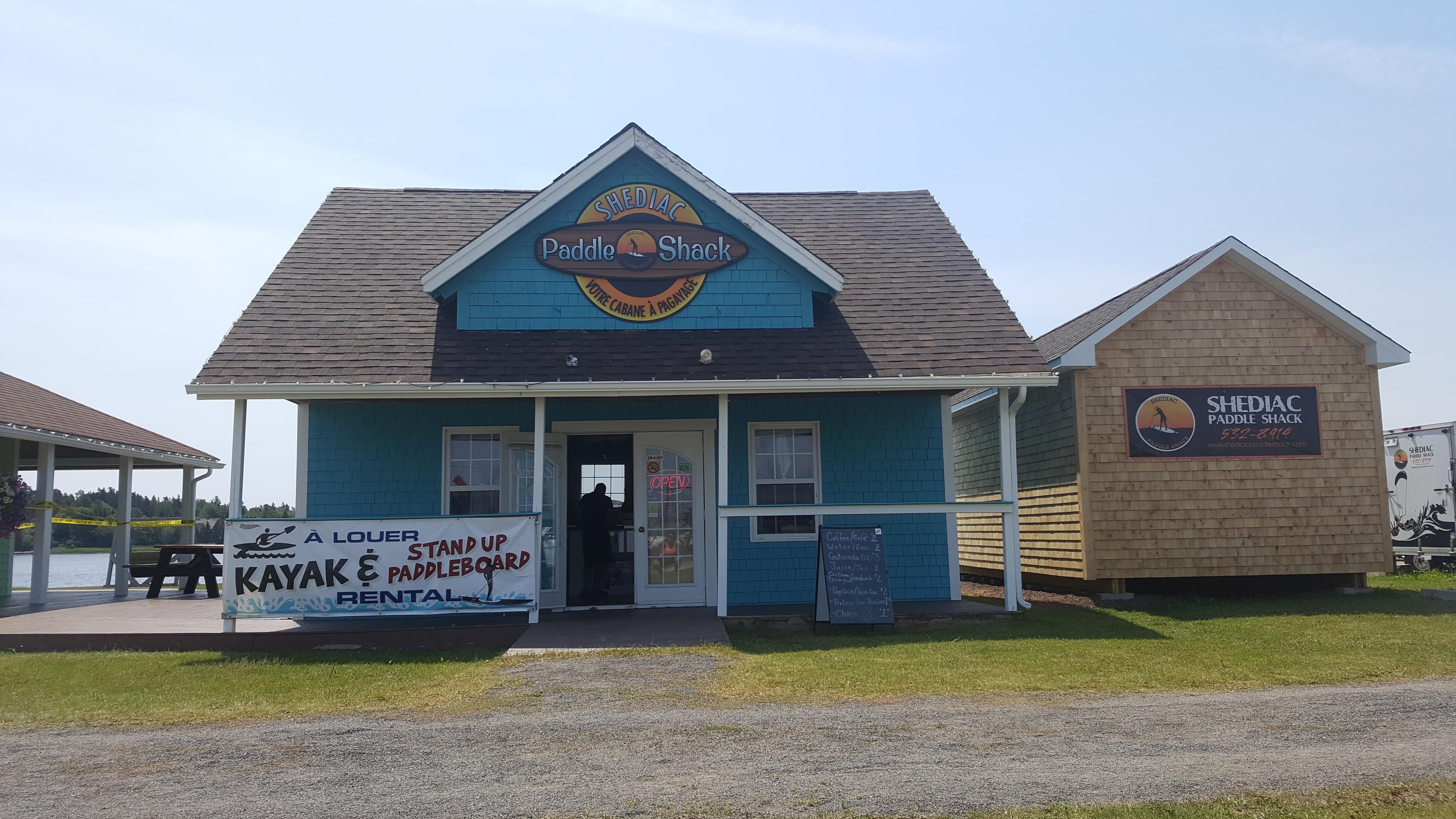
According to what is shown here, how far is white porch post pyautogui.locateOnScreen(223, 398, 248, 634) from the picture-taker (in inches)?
419

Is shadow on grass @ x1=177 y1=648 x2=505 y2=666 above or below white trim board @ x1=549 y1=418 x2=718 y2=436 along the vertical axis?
below

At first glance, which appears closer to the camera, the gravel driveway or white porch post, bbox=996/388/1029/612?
the gravel driveway

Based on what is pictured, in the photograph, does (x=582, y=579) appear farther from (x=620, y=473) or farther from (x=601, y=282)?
(x=601, y=282)

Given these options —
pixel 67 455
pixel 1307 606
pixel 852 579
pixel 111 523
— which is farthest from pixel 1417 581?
pixel 67 455

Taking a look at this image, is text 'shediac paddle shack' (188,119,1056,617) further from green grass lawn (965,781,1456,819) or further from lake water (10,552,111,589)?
lake water (10,552,111,589)

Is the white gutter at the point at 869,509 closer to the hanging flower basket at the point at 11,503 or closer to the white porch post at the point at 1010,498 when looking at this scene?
the white porch post at the point at 1010,498

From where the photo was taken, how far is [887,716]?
6.73 metres

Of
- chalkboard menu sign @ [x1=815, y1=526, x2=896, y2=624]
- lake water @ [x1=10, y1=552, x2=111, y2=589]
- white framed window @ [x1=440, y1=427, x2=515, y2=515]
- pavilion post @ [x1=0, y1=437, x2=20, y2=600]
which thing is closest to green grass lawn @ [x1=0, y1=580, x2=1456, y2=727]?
chalkboard menu sign @ [x1=815, y1=526, x2=896, y2=624]

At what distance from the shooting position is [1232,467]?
1396cm

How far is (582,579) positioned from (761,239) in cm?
478

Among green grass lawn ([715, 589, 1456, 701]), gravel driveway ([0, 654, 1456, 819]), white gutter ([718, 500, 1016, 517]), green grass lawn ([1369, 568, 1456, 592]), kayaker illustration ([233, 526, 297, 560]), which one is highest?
white gutter ([718, 500, 1016, 517])

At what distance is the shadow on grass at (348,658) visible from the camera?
9.62m

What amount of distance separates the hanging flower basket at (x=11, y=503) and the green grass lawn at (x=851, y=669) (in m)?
4.92

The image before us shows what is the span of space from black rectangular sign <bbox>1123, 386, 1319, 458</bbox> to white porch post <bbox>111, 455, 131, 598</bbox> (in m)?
15.3
